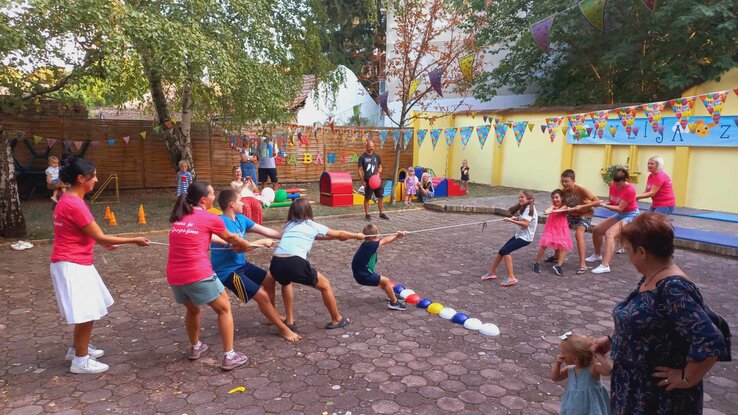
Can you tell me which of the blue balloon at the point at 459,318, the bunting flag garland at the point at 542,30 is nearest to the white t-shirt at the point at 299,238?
the blue balloon at the point at 459,318

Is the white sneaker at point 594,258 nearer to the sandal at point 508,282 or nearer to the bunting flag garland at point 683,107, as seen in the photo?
the sandal at point 508,282

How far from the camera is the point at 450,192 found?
51.3 ft

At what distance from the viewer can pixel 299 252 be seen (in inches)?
185

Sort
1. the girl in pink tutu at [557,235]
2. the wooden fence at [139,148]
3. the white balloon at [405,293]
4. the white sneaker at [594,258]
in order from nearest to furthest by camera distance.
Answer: the white balloon at [405,293], the girl in pink tutu at [557,235], the white sneaker at [594,258], the wooden fence at [139,148]

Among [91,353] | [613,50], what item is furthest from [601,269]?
[613,50]

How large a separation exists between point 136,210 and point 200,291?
31.6ft

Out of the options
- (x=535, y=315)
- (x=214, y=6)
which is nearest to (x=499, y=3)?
(x=214, y=6)

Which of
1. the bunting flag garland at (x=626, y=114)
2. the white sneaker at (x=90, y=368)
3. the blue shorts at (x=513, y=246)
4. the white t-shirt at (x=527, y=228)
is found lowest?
the white sneaker at (x=90, y=368)

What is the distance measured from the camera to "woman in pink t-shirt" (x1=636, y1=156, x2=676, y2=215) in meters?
7.56

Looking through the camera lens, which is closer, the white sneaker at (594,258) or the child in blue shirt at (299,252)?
the child in blue shirt at (299,252)

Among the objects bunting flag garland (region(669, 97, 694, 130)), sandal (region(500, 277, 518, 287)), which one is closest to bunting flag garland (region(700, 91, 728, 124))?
bunting flag garland (region(669, 97, 694, 130))

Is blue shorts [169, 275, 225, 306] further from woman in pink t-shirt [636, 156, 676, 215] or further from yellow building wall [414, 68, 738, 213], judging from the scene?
yellow building wall [414, 68, 738, 213]

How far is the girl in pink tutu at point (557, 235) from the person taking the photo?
7168mm

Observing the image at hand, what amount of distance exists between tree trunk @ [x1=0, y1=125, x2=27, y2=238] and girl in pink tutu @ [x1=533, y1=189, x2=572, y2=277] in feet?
29.8
